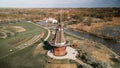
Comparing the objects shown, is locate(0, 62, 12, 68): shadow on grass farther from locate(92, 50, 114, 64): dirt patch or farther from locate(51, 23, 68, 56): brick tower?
locate(92, 50, 114, 64): dirt patch

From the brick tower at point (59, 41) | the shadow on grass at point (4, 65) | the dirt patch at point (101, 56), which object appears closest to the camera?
the shadow on grass at point (4, 65)

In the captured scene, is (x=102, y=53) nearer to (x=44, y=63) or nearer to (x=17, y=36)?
(x=44, y=63)

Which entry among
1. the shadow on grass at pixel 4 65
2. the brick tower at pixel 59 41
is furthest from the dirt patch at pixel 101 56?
the shadow on grass at pixel 4 65

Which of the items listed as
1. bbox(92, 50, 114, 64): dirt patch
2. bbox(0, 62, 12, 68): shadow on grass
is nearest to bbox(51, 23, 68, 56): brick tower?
bbox(92, 50, 114, 64): dirt patch

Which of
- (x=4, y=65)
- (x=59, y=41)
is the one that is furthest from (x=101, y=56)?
(x=4, y=65)

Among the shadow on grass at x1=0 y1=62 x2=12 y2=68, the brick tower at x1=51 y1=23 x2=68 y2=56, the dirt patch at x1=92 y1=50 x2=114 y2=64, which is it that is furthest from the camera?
the dirt patch at x1=92 y1=50 x2=114 y2=64

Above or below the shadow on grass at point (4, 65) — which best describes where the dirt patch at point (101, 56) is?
above

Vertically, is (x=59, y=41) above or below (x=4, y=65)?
above

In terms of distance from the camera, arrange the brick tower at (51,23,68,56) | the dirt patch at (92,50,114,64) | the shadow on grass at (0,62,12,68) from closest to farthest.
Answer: the shadow on grass at (0,62,12,68), the brick tower at (51,23,68,56), the dirt patch at (92,50,114,64)

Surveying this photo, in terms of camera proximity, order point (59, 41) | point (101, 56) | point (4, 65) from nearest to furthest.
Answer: point (4, 65) < point (59, 41) < point (101, 56)

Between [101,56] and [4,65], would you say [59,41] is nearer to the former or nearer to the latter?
[101,56]

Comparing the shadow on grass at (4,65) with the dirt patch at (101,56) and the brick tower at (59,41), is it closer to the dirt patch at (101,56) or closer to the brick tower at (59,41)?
the brick tower at (59,41)

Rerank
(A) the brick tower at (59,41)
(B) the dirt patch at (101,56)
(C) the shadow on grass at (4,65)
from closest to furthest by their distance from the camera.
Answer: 1. (C) the shadow on grass at (4,65)
2. (A) the brick tower at (59,41)
3. (B) the dirt patch at (101,56)
